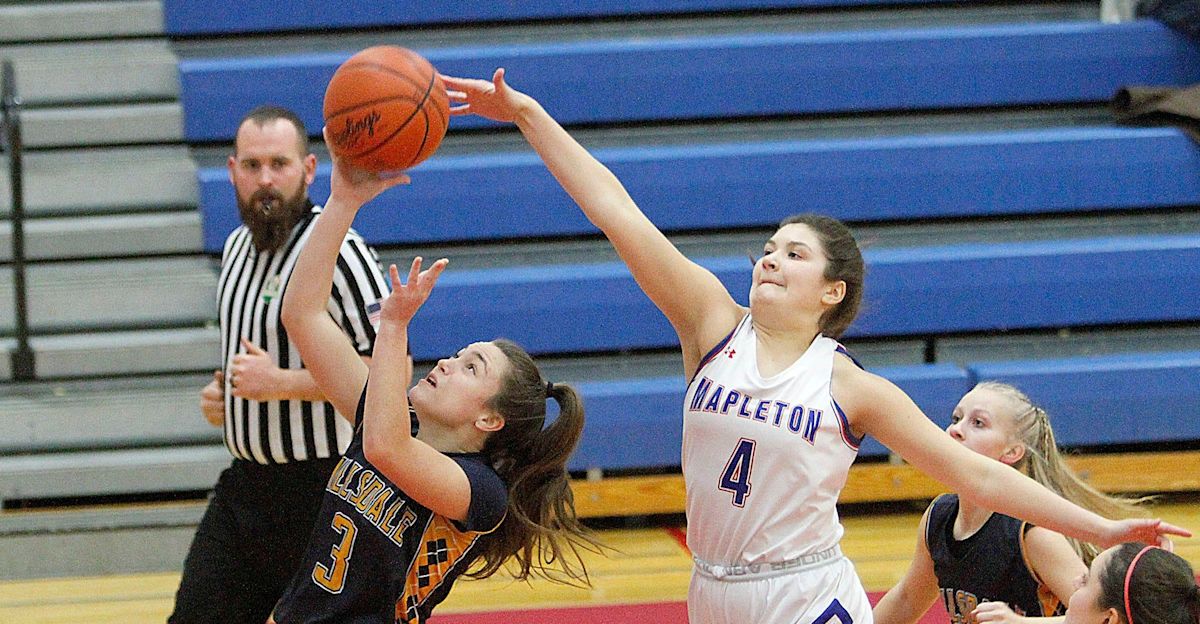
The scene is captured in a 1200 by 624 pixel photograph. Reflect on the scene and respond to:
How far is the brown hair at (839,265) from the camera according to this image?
2.94 m

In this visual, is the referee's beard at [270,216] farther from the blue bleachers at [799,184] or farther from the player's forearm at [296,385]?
the blue bleachers at [799,184]

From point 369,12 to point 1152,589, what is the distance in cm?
546

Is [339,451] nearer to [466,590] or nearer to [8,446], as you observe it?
[466,590]

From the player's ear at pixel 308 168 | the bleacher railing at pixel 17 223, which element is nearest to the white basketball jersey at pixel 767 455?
the player's ear at pixel 308 168

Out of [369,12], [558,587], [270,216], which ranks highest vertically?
[369,12]

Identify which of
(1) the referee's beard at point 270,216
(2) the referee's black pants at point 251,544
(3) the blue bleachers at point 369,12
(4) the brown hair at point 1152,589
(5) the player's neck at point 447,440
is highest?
(3) the blue bleachers at point 369,12

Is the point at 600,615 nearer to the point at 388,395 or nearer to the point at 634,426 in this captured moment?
the point at 634,426

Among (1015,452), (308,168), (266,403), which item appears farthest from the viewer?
(308,168)

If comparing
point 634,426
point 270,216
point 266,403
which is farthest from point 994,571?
point 634,426

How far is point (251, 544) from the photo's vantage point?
3.84 m

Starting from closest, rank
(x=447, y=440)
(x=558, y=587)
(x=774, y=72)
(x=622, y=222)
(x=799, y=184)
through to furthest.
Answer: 1. (x=622, y=222)
2. (x=447, y=440)
3. (x=558, y=587)
4. (x=799, y=184)
5. (x=774, y=72)

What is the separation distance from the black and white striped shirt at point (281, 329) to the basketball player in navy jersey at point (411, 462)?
0.67 metres

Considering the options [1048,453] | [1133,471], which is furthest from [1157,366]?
[1048,453]

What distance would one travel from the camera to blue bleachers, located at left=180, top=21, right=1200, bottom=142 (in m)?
7.00
